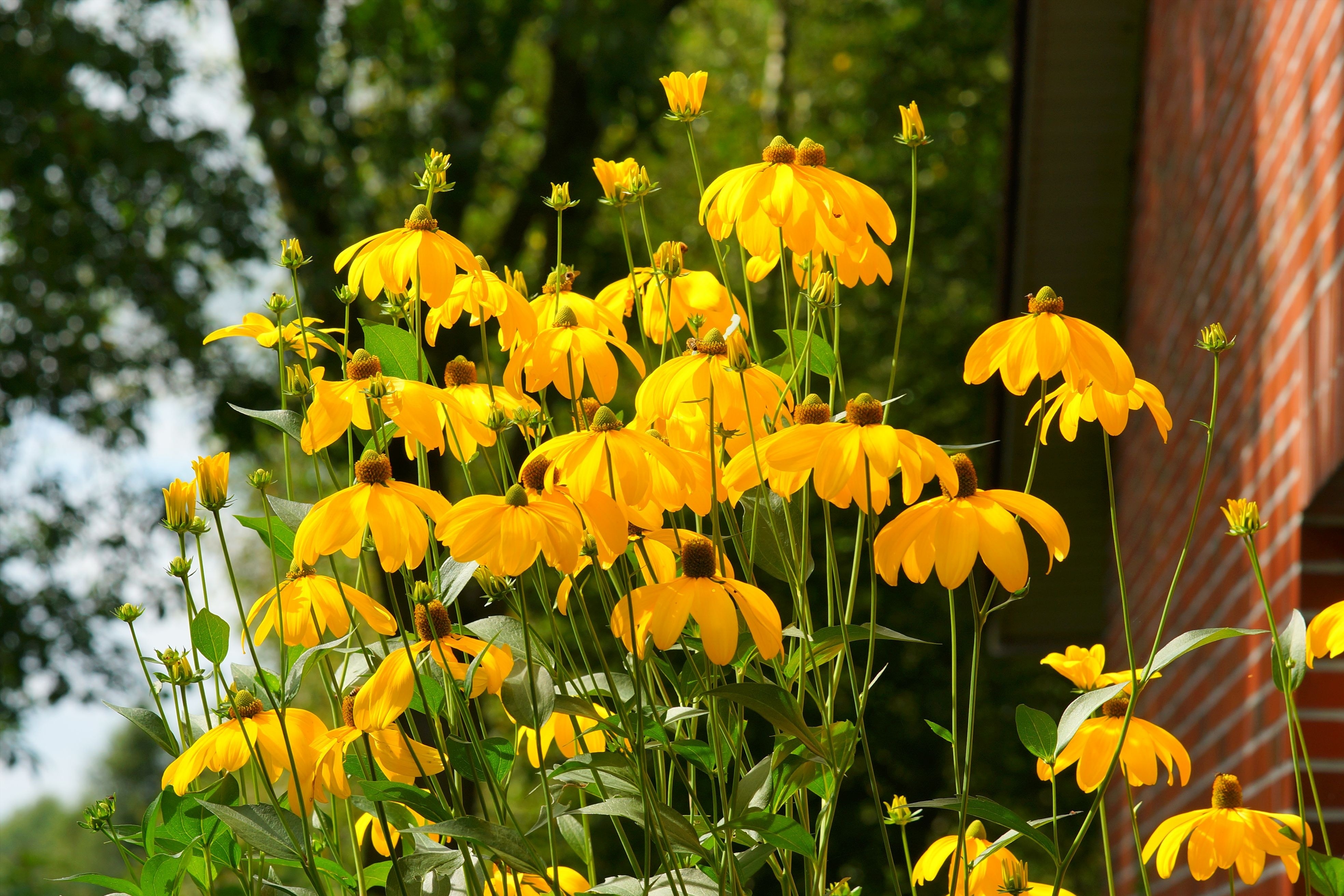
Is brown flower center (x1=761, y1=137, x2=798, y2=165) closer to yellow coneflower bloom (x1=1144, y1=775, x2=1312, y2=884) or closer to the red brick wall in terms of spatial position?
yellow coneflower bloom (x1=1144, y1=775, x2=1312, y2=884)

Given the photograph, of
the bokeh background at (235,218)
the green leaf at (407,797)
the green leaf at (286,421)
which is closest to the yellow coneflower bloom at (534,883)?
the green leaf at (407,797)

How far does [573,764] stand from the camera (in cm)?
69

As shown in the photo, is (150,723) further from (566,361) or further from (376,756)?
(566,361)

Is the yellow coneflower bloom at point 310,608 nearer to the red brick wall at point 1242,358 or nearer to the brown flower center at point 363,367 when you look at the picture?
the brown flower center at point 363,367

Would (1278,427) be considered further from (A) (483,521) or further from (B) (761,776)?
(A) (483,521)

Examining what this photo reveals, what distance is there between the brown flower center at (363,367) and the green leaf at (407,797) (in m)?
0.23

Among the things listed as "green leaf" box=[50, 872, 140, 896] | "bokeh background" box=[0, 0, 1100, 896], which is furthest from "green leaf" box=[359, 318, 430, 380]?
"bokeh background" box=[0, 0, 1100, 896]

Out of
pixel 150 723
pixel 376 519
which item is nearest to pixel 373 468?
pixel 376 519

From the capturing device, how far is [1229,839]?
813mm

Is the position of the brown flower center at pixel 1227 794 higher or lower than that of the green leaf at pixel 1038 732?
lower

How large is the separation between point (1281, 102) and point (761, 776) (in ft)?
5.17

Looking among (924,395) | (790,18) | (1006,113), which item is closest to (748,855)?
(1006,113)

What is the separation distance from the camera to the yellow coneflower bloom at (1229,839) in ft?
2.63

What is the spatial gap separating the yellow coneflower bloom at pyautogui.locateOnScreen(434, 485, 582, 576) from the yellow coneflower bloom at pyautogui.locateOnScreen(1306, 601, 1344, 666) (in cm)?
45
